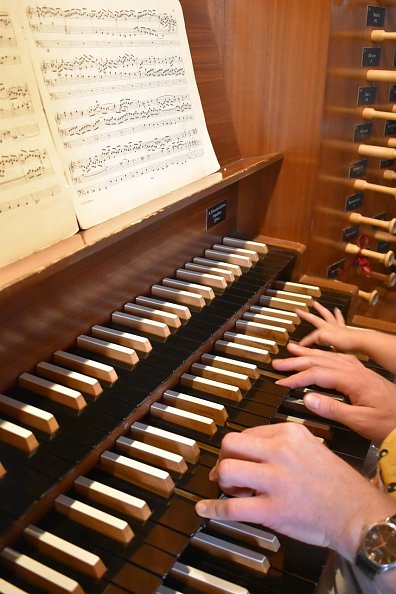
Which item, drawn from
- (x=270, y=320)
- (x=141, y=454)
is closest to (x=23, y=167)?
(x=141, y=454)

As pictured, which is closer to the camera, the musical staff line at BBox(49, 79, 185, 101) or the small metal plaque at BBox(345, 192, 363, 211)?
the musical staff line at BBox(49, 79, 185, 101)

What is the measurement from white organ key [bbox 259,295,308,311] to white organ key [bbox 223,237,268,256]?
0.66ft

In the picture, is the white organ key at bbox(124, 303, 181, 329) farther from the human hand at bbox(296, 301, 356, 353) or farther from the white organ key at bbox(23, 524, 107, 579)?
the white organ key at bbox(23, 524, 107, 579)

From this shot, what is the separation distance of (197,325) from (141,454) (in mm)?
384

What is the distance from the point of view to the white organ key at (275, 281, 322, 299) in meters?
1.68

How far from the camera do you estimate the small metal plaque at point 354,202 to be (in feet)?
6.47

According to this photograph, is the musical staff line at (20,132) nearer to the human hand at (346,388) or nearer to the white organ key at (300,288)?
the human hand at (346,388)

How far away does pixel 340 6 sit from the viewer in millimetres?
1570

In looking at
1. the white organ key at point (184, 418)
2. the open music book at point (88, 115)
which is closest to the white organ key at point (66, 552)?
the white organ key at point (184, 418)

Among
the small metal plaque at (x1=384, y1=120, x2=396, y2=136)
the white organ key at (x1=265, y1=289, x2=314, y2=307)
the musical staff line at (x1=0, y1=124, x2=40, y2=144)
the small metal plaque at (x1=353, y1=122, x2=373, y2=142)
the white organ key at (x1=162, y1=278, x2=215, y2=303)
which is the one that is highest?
Result: the musical staff line at (x1=0, y1=124, x2=40, y2=144)

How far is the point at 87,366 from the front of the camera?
1.09m

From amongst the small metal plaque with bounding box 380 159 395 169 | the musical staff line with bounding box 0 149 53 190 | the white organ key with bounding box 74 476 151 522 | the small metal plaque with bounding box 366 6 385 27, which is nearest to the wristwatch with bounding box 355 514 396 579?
the white organ key with bounding box 74 476 151 522

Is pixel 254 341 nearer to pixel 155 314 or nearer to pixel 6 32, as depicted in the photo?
pixel 155 314

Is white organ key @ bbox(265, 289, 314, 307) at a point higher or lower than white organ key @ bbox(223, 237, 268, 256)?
lower
